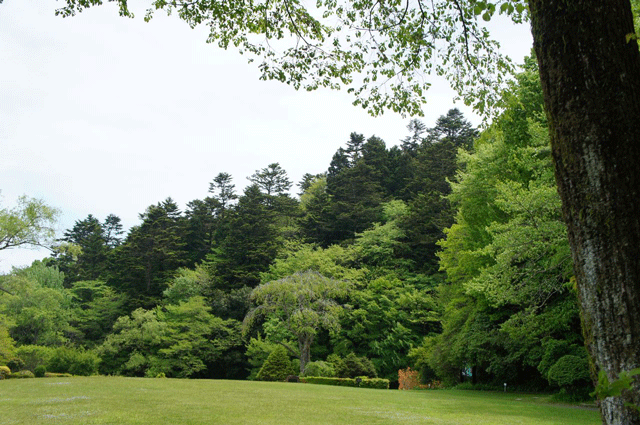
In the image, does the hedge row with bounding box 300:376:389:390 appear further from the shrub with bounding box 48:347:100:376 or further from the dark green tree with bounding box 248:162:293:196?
the dark green tree with bounding box 248:162:293:196

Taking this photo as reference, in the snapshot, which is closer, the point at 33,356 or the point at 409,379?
the point at 409,379

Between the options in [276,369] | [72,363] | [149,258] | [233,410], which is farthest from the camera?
[149,258]

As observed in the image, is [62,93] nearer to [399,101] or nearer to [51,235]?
[399,101]

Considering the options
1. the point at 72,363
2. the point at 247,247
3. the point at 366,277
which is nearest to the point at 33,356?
A: the point at 72,363

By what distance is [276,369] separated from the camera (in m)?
24.8

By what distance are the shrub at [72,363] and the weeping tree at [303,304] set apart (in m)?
8.75

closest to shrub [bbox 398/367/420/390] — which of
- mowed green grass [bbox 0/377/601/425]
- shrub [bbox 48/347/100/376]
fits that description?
mowed green grass [bbox 0/377/601/425]

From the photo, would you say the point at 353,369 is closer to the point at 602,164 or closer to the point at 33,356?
the point at 33,356

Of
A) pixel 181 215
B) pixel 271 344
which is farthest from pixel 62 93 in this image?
pixel 181 215

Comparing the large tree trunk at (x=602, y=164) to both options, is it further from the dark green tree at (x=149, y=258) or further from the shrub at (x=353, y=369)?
the dark green tree at (x=149, y=258)

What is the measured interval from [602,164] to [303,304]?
25.1 metres

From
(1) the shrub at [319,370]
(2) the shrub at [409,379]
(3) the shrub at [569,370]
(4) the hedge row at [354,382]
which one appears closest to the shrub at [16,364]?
(1) the shrub at [319,370]

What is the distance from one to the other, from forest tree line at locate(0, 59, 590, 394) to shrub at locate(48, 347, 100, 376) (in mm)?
157

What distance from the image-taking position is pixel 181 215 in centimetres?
5047
